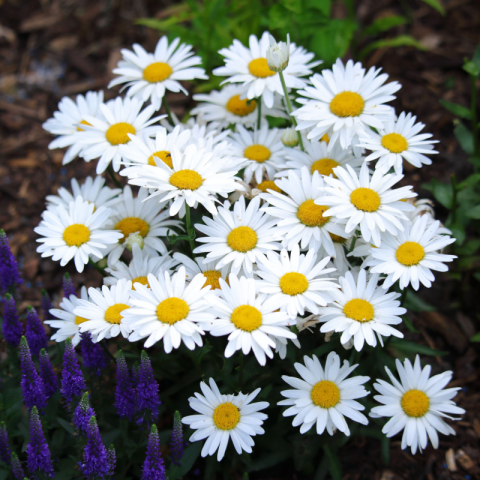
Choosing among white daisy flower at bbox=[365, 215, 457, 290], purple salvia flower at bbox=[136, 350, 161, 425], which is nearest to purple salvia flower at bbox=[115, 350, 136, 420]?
purple salvia flower at bbox=[136, 350, 161, 425]

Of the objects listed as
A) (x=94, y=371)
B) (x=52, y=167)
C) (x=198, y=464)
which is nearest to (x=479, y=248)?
(x=198, y=464)

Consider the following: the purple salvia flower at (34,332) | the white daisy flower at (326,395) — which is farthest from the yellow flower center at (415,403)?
the purple salvia flower at (34,332)

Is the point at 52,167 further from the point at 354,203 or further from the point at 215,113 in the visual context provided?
the point at 354,203

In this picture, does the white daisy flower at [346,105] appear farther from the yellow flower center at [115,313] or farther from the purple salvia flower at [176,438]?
the purple salvia flower at [176,438]

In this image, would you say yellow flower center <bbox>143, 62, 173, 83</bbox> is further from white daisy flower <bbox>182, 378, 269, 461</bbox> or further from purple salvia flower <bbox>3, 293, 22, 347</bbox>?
white daisy flower <bbox>182, 378, 269, 461</bbox>

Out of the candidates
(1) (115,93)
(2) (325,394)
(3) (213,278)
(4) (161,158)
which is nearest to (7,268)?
(4) (161,158)
